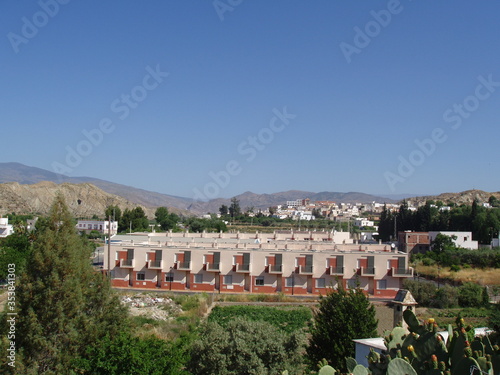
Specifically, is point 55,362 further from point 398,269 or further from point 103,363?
point 398,269

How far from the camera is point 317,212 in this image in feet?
635

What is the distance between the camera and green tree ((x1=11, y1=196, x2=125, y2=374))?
1064 cm

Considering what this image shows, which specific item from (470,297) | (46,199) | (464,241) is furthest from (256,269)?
(46,199)

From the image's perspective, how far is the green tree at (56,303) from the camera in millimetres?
10641

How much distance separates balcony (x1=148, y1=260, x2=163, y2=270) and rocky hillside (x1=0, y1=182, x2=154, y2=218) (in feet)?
260

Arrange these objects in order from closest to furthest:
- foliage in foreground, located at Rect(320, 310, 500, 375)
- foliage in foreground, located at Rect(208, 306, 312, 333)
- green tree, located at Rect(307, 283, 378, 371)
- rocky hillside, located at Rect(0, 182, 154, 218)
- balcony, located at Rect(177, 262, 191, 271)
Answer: foliage in foreground, located at Rect(320, 310, 500, 375)
green tree, located at Rect(307, 283, 378, 371)
foliage in foreground, located at Rect(208, 306, 312, 333)
balcony, located at Rect(177, 262, 191, 271)
rocky hillside, located at Rect(0, 182, 154, 218)

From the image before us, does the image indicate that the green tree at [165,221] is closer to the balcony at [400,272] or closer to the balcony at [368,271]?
the balcony at [368,271]

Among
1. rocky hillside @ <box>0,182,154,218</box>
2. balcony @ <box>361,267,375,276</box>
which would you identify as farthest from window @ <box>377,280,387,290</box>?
rocky hillside @ <box>0,182,154,218</box>

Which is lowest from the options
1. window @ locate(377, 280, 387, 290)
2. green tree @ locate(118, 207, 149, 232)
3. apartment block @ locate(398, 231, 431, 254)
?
window @ locate(377, 280, 387, 290)

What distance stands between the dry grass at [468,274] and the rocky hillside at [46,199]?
78.9 metres

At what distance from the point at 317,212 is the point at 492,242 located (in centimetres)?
13360

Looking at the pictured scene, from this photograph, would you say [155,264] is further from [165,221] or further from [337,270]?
[165,221]

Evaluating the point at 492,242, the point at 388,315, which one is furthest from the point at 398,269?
the point at 492,242

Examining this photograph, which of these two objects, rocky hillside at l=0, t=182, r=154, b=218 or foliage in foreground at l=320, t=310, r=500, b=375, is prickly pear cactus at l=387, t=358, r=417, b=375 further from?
rocky hillside at l=0, t=182, r=154, b=218
